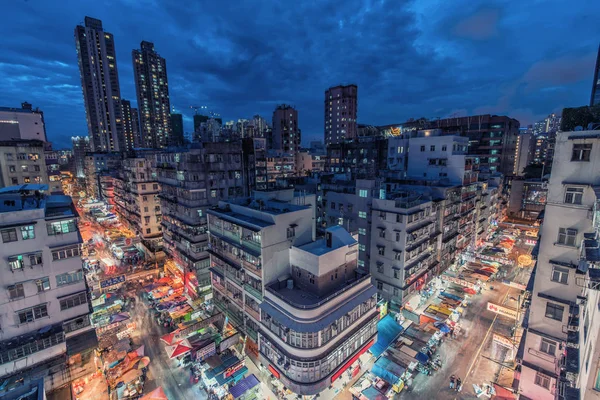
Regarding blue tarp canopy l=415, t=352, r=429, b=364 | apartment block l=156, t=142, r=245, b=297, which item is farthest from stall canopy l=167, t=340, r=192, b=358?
blue tarp canopy l=415, t=352, r=429, b=364

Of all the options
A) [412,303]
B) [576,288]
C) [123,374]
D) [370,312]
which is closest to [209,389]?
[123,374]

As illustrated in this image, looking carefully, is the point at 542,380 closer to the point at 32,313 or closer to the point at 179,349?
the point at 179,349

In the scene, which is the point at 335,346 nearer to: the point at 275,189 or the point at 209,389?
the point at 209,389

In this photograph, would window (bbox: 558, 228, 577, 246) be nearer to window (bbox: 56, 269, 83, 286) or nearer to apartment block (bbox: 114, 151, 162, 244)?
window (bbox: 56, 269, 83, 286)

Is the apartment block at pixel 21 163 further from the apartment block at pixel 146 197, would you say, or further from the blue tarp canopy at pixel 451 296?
the blue tarp canopy at pixel 451 296

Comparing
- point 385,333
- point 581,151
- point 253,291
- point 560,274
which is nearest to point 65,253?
point 253,291

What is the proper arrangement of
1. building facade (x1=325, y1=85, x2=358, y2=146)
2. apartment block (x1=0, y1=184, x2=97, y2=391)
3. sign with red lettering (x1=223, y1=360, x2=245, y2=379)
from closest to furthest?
apartment block (x1=0, y1=184, x2=97, y2=391), sign with red lettering (x1=223, y1=360, x2=245, y2=379), building facade (x1=325, y1=85, x2=358, y2=146)
